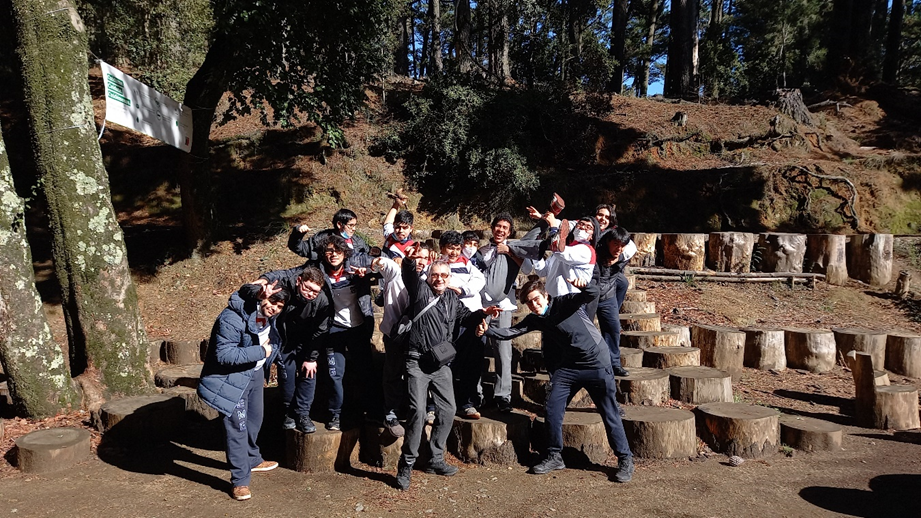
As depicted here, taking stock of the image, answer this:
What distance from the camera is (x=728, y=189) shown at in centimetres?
1370

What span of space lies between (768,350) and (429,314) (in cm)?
509

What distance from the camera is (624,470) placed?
467 centimetres

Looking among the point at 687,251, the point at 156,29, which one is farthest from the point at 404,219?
the point at 156,29

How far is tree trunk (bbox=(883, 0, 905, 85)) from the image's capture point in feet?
66.0

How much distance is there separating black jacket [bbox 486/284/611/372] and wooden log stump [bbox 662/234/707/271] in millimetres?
6506

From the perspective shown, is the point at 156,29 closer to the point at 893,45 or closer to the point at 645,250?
the point at 645,250

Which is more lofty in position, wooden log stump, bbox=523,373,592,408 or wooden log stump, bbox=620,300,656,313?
wooden log stump, bbox=620,300,656,313

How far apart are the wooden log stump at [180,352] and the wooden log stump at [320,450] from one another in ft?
11.3

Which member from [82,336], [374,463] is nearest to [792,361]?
[374,463]

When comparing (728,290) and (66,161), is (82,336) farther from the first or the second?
(728,290)

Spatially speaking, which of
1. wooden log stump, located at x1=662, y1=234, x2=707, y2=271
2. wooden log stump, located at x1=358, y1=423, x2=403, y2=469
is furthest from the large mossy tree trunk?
wooden log stump, located at x1=662, y1=234, x2=707, y2=271

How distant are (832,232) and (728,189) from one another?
2.20 meters

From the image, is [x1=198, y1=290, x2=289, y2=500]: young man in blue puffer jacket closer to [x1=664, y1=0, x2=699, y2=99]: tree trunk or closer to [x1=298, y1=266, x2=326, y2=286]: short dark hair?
[x1=298, y1=266, x2=326, y2=286]: short dark hair

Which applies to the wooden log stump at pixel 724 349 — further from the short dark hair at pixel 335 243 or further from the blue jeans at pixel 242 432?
the blue jeans at pixel 242 432
